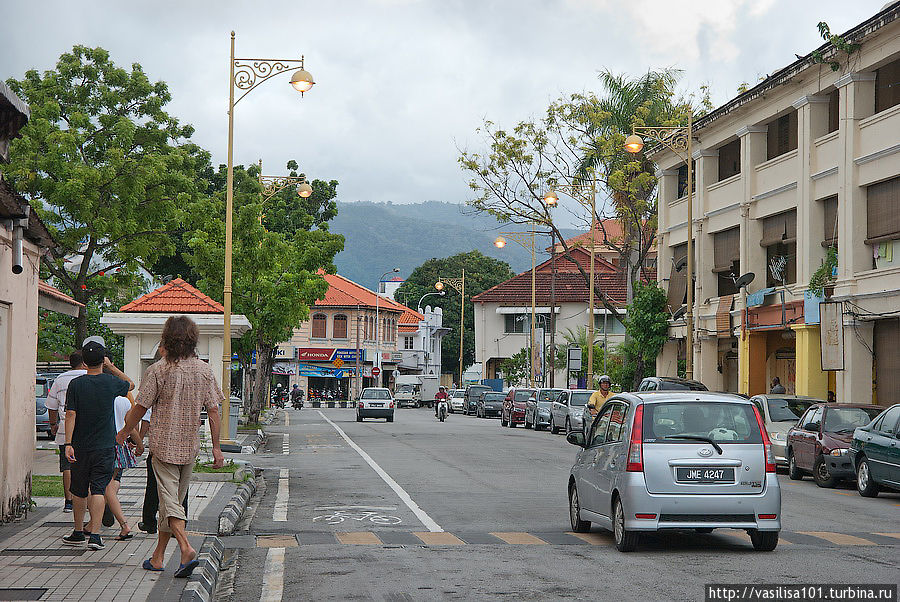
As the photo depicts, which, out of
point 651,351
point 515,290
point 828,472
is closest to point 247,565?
point 828,472

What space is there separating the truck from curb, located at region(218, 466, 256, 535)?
225 ft

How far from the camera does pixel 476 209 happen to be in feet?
159

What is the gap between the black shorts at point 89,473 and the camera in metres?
10.4

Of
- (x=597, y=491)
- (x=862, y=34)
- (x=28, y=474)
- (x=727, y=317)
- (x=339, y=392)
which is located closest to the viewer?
(x=597, y=491)

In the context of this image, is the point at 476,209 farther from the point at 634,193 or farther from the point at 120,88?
the point at 120,88

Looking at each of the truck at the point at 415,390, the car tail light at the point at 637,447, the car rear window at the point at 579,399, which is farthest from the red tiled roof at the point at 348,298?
the car tail light at the point at 637,447

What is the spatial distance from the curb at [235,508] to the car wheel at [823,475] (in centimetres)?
1021

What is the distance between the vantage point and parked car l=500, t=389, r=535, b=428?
48.0 metres

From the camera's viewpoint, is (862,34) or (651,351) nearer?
(862,34)

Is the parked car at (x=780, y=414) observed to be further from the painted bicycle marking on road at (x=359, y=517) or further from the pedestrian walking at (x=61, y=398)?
the pedestrian walking at (x=61, y=398)

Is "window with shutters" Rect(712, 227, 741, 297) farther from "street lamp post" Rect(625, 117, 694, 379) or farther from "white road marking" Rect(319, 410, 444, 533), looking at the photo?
"white road marking" Rect(319, 410, 444, 533)

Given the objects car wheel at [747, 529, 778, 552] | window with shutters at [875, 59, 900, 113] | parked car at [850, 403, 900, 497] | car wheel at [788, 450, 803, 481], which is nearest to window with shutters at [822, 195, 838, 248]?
window with shutters at [875, 59, 900, 113]

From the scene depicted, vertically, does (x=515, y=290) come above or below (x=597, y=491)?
above

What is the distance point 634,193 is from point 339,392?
175ft
